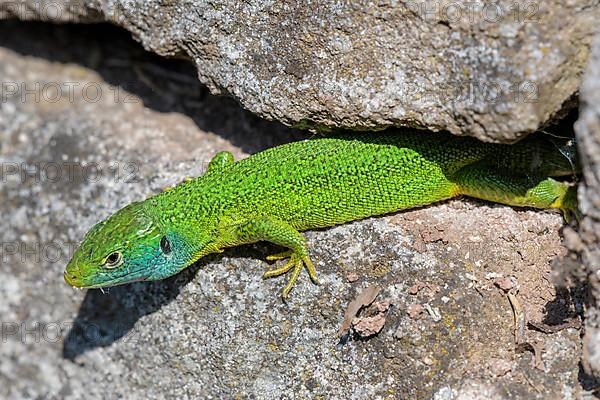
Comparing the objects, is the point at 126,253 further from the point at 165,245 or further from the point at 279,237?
the point at 279,237

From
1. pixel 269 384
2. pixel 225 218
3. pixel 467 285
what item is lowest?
pixel 269 384

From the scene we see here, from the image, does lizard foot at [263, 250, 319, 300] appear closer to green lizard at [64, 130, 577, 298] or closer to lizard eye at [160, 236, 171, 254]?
green lizard at [64, 130, 577, 298]

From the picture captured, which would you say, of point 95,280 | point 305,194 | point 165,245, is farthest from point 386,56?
point 95,280

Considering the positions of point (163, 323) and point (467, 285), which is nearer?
point (467, 285)

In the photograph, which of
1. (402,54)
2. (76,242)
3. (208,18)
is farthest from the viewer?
(76,242)

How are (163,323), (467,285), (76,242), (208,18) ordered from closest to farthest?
(467,285)
(208,18)
(163,323)
(76,242)

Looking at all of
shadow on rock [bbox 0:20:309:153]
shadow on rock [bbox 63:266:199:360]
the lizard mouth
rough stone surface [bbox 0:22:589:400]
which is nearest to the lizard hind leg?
rough stone surface [bbox 0:22:589:400]

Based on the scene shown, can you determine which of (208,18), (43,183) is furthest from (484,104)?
(43,183)

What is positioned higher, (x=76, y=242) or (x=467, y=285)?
(x=467, y=285)

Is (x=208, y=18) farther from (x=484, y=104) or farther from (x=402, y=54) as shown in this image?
(x=484, y=104)
